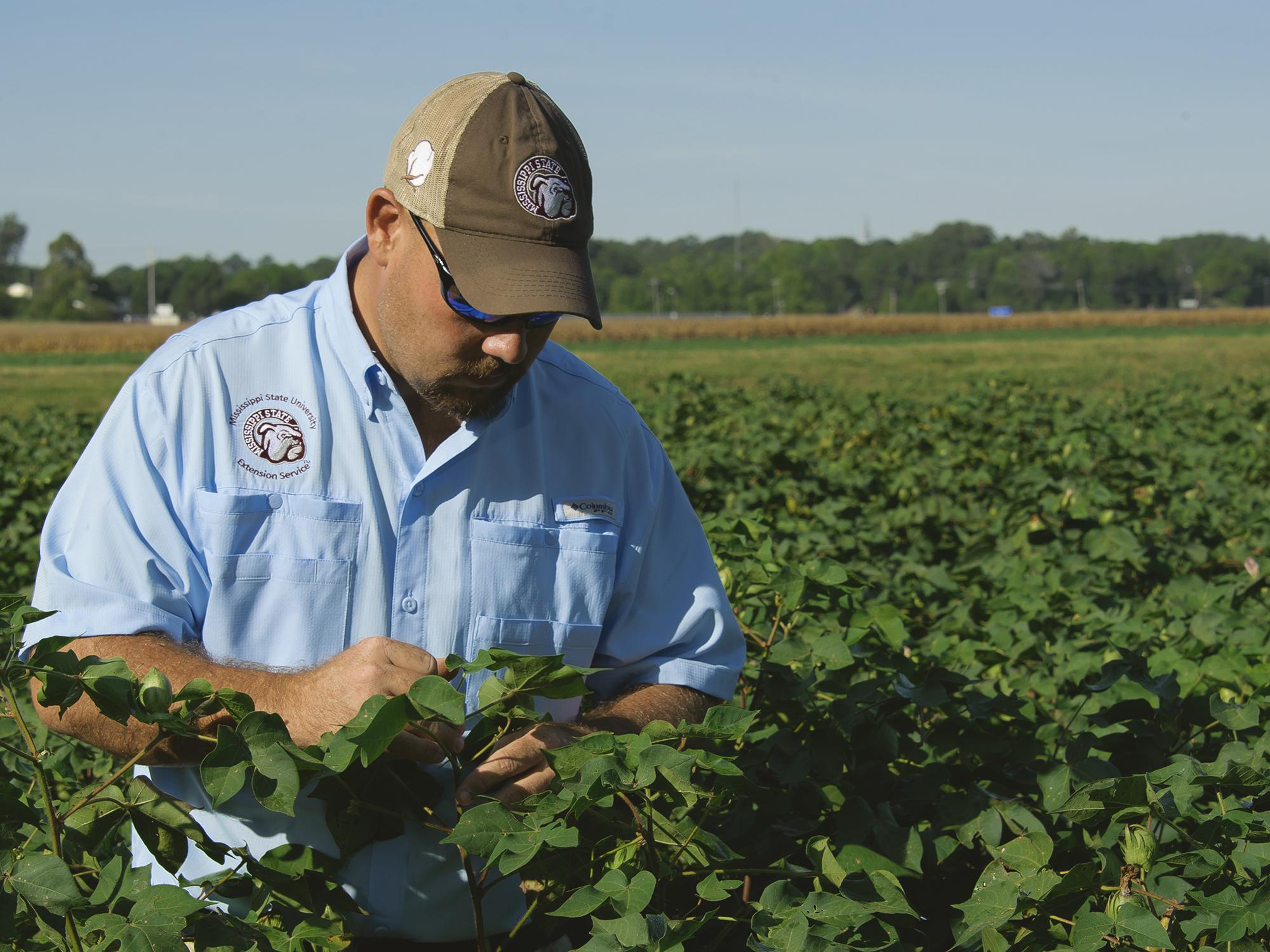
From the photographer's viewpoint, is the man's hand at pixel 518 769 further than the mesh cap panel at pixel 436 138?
No

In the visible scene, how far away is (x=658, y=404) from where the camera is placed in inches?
399

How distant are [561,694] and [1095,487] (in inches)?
142

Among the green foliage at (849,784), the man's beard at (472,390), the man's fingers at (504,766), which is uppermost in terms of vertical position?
the man's beard at (472,390)

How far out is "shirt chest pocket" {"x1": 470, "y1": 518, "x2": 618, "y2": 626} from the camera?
1.78 metres

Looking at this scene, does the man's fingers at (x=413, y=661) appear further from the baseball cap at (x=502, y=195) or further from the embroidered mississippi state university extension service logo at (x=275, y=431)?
the baseball cap at (x=502, y=195)

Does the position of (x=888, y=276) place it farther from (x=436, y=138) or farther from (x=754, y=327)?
(x=436, y=138)

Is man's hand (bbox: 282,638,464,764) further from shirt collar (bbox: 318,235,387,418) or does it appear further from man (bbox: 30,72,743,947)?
shirt collar (bbox: 318,235,387,418)

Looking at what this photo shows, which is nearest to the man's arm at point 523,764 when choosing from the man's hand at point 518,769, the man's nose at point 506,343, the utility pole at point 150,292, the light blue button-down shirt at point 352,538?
the man's hand at point 518,769

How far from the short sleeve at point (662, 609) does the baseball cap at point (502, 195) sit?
356 millimetres

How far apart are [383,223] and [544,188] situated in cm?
25

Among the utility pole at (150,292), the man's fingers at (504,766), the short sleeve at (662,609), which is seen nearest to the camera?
the man's fingers at (504,766)

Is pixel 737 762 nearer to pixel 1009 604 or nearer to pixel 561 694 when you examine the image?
pixel 561 694

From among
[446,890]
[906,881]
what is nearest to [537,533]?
[446,890]

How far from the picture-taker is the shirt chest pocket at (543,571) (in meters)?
1.78
